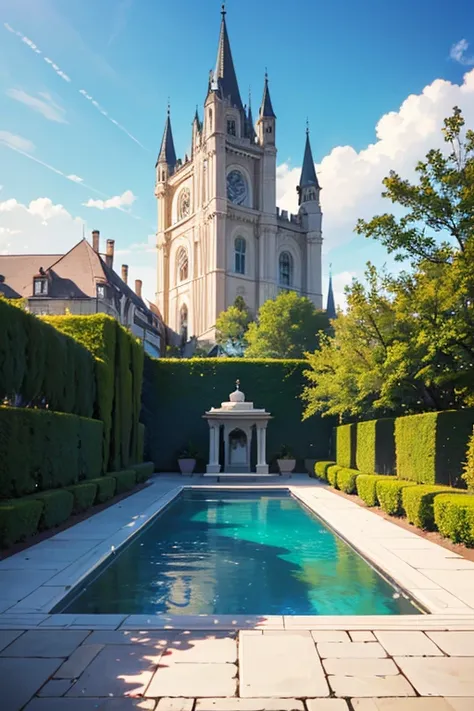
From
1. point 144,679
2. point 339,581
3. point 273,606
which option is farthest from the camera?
point 339,581

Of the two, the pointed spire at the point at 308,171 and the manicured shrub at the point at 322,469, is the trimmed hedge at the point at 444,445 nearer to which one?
the manicured shrub at the point at 322,469

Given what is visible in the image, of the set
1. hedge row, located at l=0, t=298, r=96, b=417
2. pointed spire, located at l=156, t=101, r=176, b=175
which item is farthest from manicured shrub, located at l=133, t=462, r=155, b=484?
pointed spire, located at l=156, t=101, r=176, b=175

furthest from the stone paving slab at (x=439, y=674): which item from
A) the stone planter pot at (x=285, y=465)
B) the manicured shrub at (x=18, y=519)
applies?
the stone planter pot at (x=285, y=465)

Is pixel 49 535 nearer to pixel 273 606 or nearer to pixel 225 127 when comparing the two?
pixel 273 606

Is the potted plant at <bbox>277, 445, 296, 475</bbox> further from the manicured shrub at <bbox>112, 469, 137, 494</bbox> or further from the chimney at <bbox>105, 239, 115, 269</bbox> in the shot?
the chimney at <bbox>105, 239, 115, 269</bbox>

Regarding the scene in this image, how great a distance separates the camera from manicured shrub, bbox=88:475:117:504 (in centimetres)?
1348

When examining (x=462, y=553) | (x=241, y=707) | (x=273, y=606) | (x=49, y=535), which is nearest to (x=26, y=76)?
(x=49, y=535)

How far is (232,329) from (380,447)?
41.2 m

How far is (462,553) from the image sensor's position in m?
8.00

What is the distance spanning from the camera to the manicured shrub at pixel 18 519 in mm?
8039

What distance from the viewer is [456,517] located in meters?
8.30

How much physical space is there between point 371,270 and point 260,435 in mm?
11177

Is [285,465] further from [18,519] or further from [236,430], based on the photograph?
[18,519]

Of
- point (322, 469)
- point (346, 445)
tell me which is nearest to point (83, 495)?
point (346, 445)
